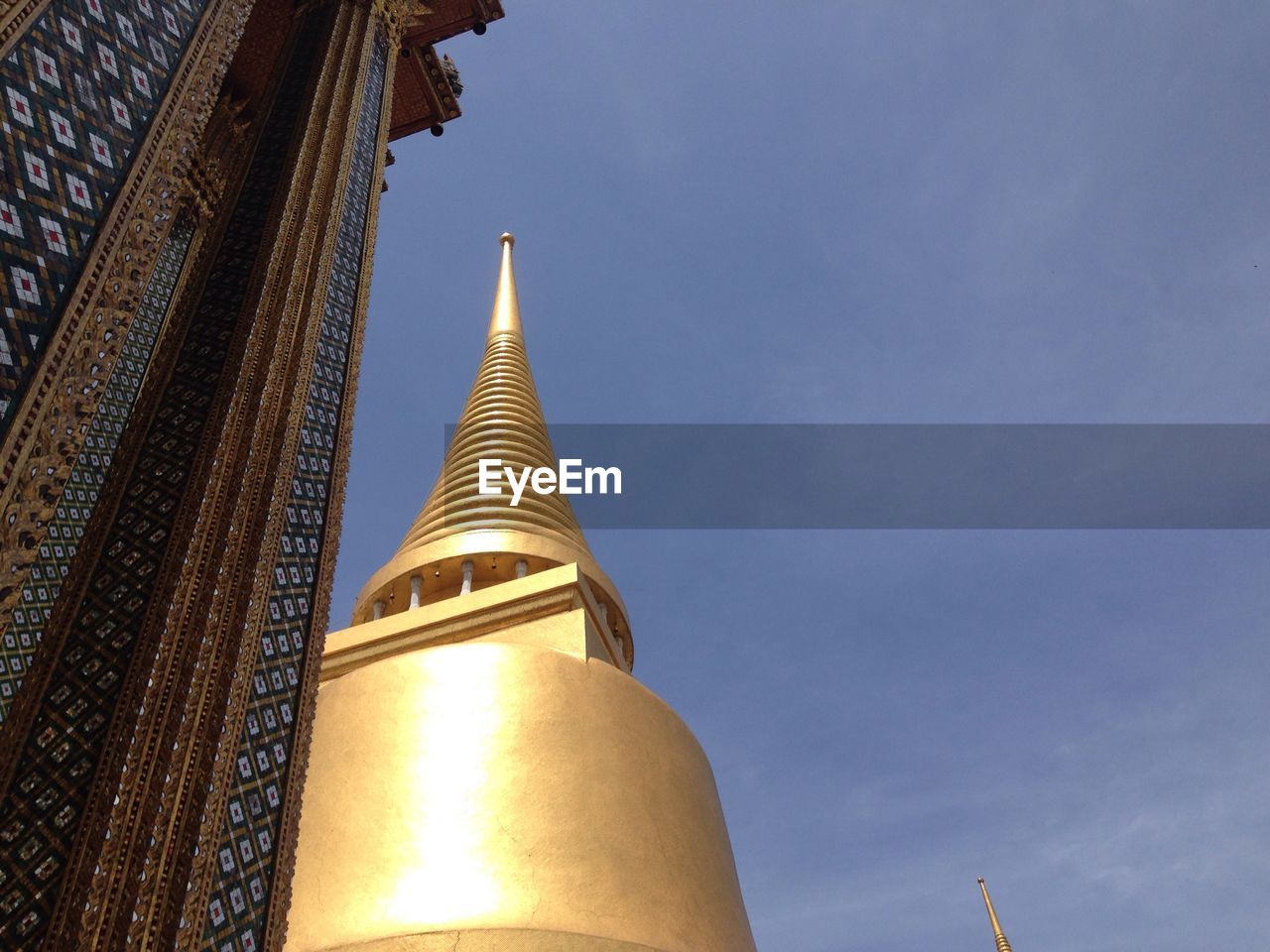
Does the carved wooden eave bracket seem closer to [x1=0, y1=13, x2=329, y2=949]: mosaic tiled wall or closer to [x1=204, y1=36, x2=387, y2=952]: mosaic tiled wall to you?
[x1=204, y1=36, x2=387, y2=952]: mosaic tiled wall

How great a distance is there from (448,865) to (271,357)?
2.62 metres

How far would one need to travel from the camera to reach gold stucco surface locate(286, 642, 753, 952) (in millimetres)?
4777

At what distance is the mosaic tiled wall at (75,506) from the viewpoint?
3.11 metres

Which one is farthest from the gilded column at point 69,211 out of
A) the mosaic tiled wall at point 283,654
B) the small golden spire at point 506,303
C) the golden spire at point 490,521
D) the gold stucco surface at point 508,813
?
the small golden spire at point 506,303

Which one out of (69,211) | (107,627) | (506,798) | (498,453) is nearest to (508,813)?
(506,798)

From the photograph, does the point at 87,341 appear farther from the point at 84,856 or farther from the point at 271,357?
the point at 271,357

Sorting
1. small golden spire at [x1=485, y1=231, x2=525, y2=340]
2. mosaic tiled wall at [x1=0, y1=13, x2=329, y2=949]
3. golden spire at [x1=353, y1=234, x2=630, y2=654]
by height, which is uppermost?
small golden spire at [x1=485, y1=231, x2=525, y2=340]

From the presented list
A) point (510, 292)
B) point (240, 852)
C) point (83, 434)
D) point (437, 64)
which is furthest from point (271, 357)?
point (510, 292)

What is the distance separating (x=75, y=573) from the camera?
10.1 ft

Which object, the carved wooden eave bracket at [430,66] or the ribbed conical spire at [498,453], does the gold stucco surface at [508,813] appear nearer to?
the ribbed conical spire at [498,453]

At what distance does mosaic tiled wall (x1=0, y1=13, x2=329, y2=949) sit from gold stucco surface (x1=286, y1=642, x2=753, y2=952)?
230cm

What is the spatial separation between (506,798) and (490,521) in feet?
12.6

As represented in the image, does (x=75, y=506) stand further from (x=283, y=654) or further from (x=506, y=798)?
(x=506, y=798)

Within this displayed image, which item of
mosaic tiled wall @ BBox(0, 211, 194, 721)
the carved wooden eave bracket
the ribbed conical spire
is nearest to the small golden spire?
the ribbed conical spire
